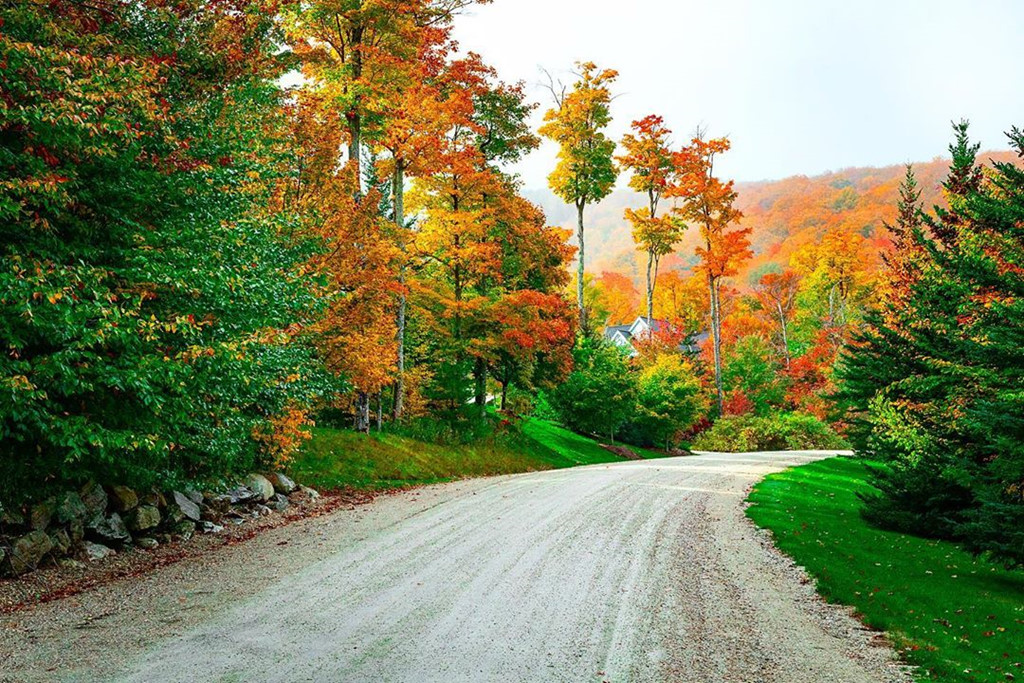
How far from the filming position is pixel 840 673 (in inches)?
232

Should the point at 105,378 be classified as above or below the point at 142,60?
below

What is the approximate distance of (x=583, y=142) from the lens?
118 feet

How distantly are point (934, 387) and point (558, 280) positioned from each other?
19.4m

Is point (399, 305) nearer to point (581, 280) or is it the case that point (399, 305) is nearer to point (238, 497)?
point (238, 497)

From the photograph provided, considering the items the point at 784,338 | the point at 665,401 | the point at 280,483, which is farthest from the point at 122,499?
the point at 784,338

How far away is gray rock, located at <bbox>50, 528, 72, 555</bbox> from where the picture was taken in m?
8.73

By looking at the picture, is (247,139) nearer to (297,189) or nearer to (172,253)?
(172,253)

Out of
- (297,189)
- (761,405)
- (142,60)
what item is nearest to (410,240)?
(297,189)

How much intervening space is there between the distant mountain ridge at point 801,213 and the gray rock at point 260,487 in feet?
148

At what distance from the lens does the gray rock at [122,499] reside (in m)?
9.96

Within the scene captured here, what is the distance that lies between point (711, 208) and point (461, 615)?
3827cm

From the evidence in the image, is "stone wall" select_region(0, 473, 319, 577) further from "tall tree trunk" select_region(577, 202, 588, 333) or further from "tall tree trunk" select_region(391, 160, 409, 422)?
"tall tree trunk" select_region(577, 202, 588, 333)

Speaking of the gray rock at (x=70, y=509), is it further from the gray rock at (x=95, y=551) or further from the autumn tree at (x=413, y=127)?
the autumn tree at (x=413, y=127)

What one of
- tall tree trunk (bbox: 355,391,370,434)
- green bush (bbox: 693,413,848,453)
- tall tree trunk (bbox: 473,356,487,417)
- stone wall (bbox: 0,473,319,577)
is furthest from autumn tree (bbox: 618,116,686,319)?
stone wall (bbox: 0,473,319,577)
